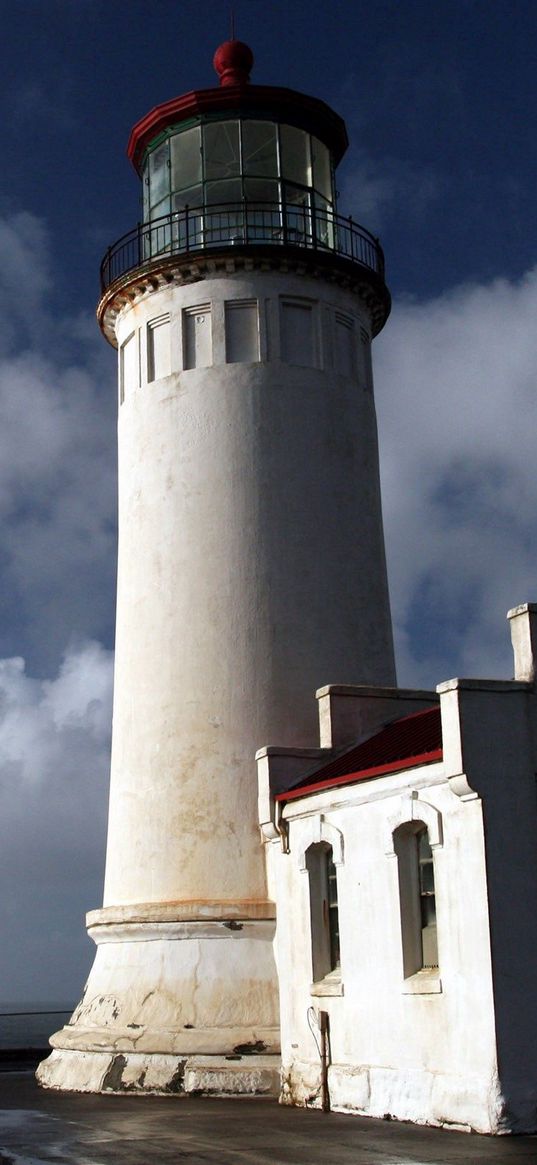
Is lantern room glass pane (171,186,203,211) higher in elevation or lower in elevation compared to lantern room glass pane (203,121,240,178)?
lower

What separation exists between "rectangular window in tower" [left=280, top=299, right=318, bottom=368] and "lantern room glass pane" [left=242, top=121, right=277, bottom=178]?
100 inches

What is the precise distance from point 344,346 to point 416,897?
1036 centimetres

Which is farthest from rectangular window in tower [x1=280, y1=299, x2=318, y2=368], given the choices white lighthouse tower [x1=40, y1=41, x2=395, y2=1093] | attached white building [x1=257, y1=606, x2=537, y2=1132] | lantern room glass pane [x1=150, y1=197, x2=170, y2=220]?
attached white building [x1=257, y1=606, x2=537, y2=1132]

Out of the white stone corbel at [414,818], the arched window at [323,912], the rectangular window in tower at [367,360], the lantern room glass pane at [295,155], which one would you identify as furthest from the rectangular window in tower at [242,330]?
the white stone corbel at [414,818]

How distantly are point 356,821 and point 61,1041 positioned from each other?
264 inches

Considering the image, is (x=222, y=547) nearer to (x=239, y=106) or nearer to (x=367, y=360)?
(x=367, y=360)

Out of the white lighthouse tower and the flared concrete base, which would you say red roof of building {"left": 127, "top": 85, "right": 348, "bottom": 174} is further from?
the flared concrete base

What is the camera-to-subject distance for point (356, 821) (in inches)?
717

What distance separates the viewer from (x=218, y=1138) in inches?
596

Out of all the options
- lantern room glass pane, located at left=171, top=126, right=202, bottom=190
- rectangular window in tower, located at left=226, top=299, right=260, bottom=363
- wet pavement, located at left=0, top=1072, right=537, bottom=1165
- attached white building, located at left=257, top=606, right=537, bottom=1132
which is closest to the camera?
wet pavement, located at left=0, top=1072, right=537, bottom=1165

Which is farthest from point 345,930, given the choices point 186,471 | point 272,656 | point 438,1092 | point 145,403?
point 145,403

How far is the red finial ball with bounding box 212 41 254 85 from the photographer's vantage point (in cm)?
2492

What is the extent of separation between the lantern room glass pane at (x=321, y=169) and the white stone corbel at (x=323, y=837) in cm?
1177

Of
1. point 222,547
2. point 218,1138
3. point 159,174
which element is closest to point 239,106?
point 159,174
